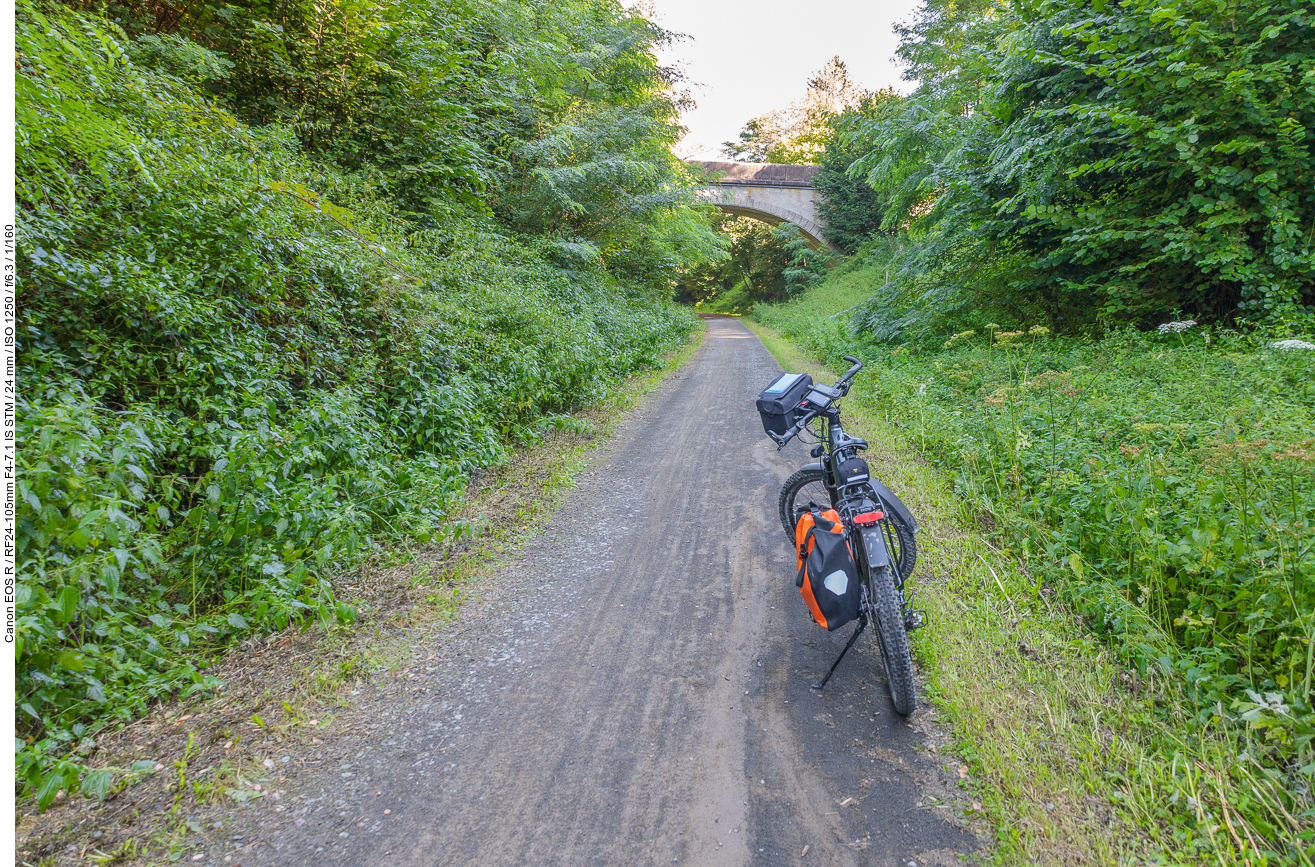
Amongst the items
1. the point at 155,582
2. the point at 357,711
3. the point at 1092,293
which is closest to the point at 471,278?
the point at 155,582

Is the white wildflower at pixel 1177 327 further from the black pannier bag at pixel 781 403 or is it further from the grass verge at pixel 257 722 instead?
the grass verge at pixel 257 722

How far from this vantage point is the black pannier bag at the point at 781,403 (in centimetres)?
310

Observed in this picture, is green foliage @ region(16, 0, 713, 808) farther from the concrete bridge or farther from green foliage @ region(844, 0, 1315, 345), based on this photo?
the concrete bridge

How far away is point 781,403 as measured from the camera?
10.2ft

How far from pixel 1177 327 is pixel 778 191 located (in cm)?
2897

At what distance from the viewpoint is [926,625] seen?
3.21 m

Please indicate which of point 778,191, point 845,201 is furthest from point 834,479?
point 778,191

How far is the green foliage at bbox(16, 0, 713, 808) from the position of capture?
2.54 meters

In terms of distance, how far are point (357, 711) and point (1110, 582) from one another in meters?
3.96

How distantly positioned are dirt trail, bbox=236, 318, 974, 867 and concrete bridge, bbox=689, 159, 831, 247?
32.1m

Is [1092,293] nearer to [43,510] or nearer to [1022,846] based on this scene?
[1022,846]

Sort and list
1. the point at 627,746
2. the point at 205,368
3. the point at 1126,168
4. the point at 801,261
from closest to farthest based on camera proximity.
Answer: the point at 627,746 → the point at 205,368 → the point at 1126,168 → the point at 801,261

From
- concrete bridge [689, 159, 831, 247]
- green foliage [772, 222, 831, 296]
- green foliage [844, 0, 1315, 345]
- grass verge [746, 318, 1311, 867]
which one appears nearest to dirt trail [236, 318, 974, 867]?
grass verge [746, 318, 1311, 867]

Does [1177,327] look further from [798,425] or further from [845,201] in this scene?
[845,201]
